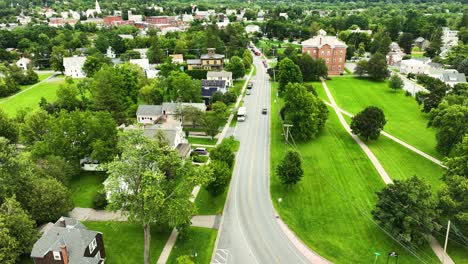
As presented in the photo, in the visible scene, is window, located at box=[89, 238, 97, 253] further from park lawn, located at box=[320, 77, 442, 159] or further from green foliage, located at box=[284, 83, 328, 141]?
park lawn, located at box=[320, 77, 442, 159]

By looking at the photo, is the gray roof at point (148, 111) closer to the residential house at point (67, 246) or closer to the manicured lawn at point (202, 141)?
the manicured lawn at point (202, 141)

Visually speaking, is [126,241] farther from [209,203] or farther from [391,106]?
[391,106]

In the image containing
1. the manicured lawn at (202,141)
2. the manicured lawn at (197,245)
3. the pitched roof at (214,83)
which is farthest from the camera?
the pitched roof at (214,83)

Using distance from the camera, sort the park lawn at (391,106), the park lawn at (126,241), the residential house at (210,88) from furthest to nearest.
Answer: the residential house at (210,88) < the park lawn at (391,106) < the park lawn at (126,241)

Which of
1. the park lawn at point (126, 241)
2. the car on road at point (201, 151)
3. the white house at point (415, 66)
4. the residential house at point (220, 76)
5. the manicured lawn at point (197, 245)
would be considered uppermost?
the white house at point (415, 66)

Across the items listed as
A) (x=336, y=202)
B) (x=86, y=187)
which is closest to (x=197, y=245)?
(x=336, y=202)

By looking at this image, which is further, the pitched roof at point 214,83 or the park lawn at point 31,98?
the pitched roof at point 214,83

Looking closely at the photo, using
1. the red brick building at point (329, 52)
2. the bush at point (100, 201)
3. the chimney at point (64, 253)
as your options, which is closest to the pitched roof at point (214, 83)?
the red brick building at point (329, 52)

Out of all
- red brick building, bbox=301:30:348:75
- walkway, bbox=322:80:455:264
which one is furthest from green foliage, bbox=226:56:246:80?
walkway, bbox=322:80:455:264
